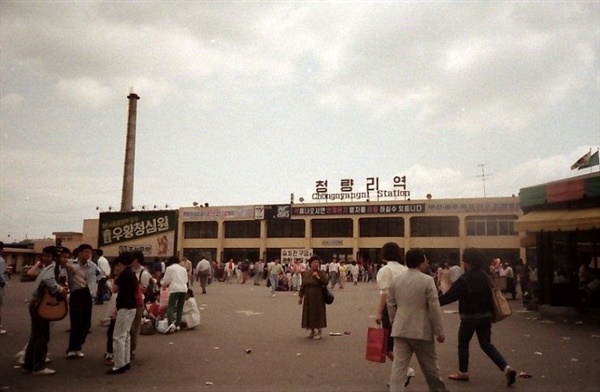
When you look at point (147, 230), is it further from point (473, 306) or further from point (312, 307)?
point (473, 306)

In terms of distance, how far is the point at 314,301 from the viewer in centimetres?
1001

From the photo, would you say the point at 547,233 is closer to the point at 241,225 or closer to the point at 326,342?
the point at 326,342

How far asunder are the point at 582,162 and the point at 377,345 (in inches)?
558

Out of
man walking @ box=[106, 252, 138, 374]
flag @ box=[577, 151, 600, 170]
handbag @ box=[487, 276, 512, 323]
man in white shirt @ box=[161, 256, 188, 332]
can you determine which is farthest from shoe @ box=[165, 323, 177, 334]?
flag @ box=[577, 151, 600, 170]

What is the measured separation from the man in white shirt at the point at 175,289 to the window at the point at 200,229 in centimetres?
4095

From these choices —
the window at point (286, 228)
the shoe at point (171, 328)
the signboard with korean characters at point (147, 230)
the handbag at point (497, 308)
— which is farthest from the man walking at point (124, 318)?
the signboard with korean characters at point (147, 230)

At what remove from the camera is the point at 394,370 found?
4.97 m

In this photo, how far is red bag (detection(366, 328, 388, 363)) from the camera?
5520 mm

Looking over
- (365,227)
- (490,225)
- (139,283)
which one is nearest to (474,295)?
(139,283)

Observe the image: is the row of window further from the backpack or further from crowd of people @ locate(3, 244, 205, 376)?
the backpack

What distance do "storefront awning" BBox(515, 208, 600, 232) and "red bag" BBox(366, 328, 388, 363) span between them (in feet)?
26.2

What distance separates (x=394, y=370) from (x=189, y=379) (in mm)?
2867

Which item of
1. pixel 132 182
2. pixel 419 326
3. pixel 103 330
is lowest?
pixel 103 330

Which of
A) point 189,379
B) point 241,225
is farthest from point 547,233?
point 241,225
